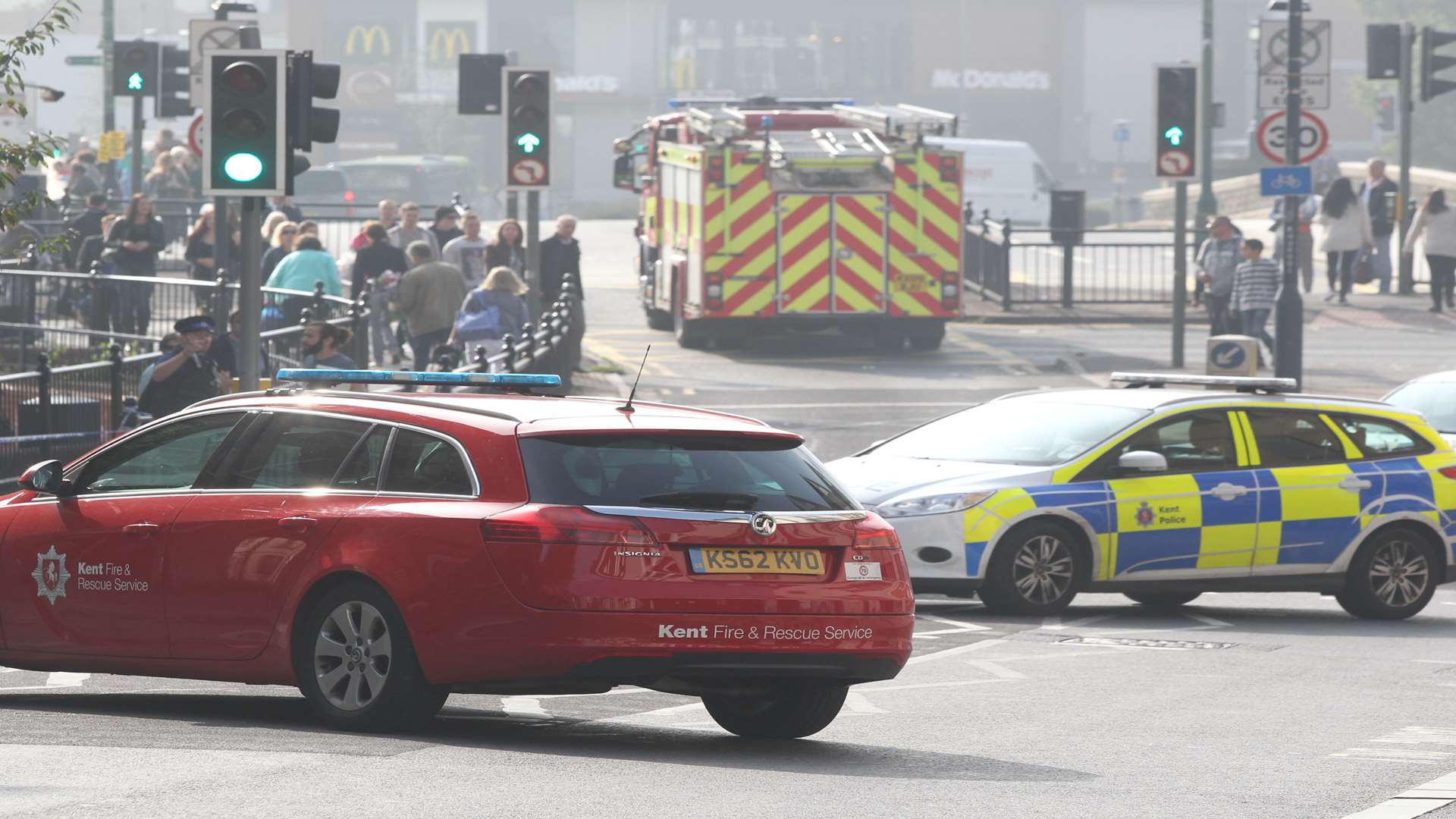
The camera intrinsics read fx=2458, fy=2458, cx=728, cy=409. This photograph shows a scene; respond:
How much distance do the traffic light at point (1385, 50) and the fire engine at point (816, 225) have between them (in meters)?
8.14

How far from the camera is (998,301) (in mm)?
34219

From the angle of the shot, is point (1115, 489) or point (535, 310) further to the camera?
point (535, 310)

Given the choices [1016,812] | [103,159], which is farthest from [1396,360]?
[1016,812]

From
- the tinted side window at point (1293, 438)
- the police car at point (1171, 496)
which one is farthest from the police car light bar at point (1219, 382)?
the tinted side window at point (1293, 438)

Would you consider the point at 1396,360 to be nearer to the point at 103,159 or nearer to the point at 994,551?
the point at 994,551

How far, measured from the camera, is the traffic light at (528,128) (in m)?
18.7

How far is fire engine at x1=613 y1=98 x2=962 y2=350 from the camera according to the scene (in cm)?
2716

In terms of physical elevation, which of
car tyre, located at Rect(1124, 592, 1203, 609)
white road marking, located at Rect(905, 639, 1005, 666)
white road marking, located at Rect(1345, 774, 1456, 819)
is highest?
white road marking, located at Rect(1345, 774, 1456, 819)

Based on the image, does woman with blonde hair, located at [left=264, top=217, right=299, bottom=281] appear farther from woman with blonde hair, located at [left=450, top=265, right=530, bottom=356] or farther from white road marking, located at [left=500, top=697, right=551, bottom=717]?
white road marking, located at [left=500, top=697, right=551, bottom=717]

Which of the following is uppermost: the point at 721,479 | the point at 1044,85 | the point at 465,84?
the point at 1044,85

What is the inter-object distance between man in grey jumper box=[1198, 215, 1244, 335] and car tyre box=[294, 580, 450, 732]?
20328mm

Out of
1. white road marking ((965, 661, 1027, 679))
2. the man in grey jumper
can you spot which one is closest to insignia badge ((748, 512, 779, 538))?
white road marking ((965, 661, 1027, 679))

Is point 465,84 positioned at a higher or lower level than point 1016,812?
higher

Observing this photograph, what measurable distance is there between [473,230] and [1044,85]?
2587 inches
